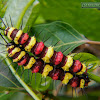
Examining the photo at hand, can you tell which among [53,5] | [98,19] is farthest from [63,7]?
[98,19]

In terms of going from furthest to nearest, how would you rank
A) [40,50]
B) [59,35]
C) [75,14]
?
[75,14]
[59,35]
[40,50]

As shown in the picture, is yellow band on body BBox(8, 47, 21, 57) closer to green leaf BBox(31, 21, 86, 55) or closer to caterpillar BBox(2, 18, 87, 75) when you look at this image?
caterpillar BBox(2, 18, 87, 75)

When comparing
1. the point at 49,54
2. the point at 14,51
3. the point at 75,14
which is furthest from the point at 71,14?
the point at 14,51

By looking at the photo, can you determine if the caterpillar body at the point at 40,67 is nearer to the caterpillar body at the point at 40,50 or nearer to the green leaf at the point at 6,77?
the caterpillar body at the point at 40,50

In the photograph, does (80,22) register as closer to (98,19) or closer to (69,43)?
(98,19)

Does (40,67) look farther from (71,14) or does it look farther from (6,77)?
(71,14)

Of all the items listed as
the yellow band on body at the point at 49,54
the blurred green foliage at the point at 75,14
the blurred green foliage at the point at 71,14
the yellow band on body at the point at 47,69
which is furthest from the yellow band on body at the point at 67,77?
the blurred green foliage at the point at 75,14

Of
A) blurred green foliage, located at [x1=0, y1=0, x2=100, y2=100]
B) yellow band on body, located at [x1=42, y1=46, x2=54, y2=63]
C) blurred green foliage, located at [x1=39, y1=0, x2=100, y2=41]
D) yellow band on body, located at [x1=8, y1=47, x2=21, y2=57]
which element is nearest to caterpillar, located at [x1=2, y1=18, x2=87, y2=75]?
yellow band on body, located at [x1=42, y1=46, x2=54, y2=63]
